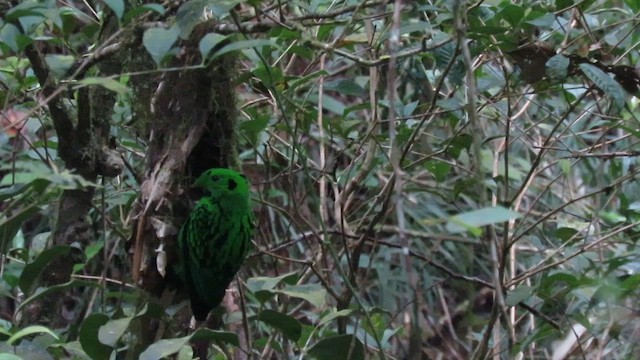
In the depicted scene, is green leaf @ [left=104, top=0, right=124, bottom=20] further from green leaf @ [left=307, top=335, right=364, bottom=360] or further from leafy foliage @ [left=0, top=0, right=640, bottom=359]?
green leaf @ [left=307, top=335, right=364, bottom=360]

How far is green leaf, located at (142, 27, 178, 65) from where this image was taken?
1853 mm

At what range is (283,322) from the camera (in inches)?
90.9

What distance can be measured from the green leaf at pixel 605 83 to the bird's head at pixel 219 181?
1028 mm

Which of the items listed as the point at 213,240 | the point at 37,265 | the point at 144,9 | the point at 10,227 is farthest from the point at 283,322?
the point at 144,9

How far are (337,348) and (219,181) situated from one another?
58 centimetres

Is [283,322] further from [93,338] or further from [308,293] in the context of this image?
[93,338]

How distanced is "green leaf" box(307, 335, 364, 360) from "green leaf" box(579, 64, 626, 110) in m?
0.95

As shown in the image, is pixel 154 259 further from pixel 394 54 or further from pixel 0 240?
pixel 394 54

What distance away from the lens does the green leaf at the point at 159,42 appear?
1.85 meters

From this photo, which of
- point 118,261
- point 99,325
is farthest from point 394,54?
point 118,261

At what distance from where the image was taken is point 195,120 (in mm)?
2465

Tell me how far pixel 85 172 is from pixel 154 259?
1.11 feet

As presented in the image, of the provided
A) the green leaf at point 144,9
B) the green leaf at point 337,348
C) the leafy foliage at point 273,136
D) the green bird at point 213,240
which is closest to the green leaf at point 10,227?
the leafy foliage at point 273,136

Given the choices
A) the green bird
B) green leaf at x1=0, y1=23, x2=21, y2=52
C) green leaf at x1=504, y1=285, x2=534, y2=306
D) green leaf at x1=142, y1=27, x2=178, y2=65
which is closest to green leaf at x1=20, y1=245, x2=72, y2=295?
the green bird
